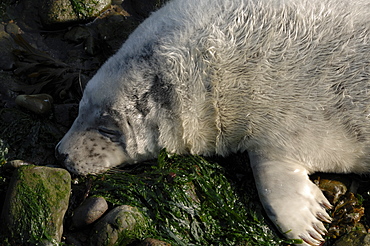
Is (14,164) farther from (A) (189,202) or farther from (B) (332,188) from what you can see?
(B) (332,188)

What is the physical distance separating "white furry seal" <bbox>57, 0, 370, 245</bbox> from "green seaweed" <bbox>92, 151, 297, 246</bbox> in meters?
0.18

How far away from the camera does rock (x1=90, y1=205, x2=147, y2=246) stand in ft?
11.0

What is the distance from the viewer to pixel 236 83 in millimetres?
3857

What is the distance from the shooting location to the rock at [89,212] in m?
3.49

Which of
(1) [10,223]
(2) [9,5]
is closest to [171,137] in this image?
(1) [10,223]

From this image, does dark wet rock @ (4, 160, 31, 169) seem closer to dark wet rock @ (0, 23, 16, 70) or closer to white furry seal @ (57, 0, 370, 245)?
white furry seal @ (57, 0, 370, 245)

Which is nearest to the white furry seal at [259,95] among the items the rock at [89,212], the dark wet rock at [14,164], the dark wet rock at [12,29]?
the dark wet rock at [14,164]

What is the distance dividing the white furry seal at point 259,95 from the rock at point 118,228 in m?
0.66

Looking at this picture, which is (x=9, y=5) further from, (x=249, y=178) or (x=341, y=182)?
(x=341, y=182)

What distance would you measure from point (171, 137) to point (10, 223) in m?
1.43

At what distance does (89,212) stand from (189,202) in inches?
32.1

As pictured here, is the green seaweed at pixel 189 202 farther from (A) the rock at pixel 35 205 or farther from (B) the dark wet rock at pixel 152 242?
(A) the rock at pixel 35 205

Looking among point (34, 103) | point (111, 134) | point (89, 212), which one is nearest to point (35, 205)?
point (89, 212)

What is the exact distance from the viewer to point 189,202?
3797 millimetres
